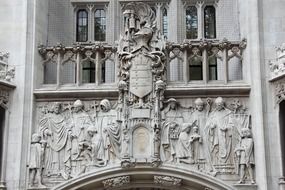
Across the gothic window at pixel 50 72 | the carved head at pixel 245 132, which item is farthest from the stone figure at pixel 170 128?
the gothic window at pixel 50 72

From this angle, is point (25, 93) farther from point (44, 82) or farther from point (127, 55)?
point (127, 55)

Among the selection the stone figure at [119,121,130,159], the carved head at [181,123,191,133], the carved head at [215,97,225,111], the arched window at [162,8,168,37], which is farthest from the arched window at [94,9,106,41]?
the carved head at [215,97,225,111]

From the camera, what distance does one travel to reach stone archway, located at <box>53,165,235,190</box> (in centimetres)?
1341

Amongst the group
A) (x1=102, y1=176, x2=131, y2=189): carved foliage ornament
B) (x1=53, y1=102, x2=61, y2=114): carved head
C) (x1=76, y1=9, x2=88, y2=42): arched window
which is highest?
(x1=76, y1=9, x2=88, y2=42): arched window

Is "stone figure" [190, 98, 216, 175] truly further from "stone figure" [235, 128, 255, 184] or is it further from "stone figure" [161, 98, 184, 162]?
"stone figure" [235, 128, 255, 184]

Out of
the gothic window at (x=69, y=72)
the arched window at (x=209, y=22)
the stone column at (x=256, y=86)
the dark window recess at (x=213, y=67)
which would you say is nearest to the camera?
the stone column at (x=256, y=86)

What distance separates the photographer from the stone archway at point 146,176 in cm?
1341

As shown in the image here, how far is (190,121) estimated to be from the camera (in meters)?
13.9

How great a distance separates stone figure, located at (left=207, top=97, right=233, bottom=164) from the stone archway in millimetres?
534

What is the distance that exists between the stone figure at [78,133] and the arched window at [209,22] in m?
3.80

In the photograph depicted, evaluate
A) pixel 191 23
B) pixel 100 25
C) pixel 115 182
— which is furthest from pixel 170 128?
pixel 100 25

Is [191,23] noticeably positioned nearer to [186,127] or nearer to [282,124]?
[186,127]

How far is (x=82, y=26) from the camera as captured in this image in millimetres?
16172

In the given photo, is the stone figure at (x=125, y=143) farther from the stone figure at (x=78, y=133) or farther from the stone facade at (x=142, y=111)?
the stone figure at (x=78, y=133)
